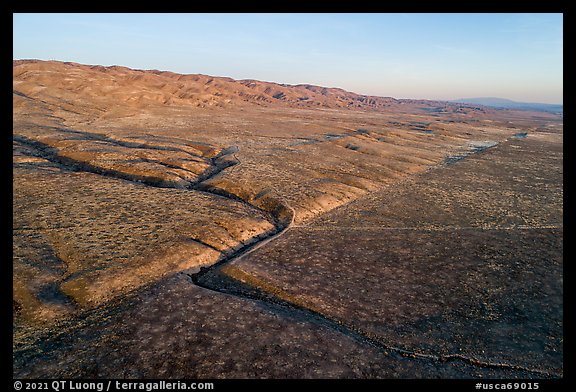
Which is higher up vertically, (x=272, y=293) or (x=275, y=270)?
(x=275, y=270)

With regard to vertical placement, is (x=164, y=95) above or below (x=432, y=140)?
above

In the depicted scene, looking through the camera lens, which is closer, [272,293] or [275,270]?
[272,293]

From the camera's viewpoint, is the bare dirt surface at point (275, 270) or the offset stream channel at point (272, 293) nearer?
the bare dirt surface at point (275, 270)

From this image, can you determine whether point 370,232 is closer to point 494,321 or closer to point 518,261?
point 518,261

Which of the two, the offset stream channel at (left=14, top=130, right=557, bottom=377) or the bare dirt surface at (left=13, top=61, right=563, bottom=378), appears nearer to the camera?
the bare dirt surface at (left=13, top=61, right=563, bottom=378)
